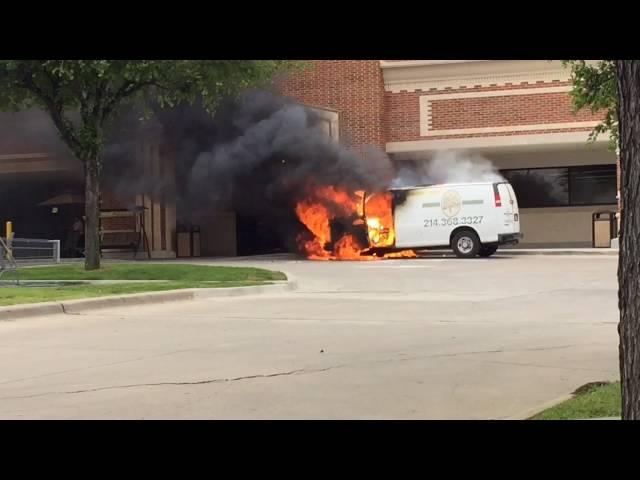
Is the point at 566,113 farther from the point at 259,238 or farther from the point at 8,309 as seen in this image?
the point at 8,309

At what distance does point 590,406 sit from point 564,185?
24.5 metres

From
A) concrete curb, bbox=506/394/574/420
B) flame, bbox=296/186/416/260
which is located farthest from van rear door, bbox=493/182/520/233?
concrete curb, bbox=506/394/574/420

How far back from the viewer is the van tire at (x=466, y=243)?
75.0ft

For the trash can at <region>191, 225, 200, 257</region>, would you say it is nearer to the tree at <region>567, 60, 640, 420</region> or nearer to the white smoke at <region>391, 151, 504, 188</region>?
the white smoke at <region>391, 151, 504, 188</region>

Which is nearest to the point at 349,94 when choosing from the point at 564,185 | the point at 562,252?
the point at 564,185

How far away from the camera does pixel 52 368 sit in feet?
24.8

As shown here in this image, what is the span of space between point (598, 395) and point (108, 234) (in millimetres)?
23491

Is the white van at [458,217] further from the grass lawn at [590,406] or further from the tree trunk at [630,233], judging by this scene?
the tree trunk at [630,233]

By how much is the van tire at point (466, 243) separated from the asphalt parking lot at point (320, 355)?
8.22m

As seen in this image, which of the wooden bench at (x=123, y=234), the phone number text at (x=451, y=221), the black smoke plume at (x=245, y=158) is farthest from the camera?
the wooden bench at (x=123, y=234)

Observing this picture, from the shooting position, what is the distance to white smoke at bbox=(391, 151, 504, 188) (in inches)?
974

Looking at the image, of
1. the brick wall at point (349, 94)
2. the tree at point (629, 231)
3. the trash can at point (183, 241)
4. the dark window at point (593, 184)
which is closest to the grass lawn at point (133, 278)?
the trash can at point (183, 241)

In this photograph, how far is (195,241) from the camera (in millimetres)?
28641
